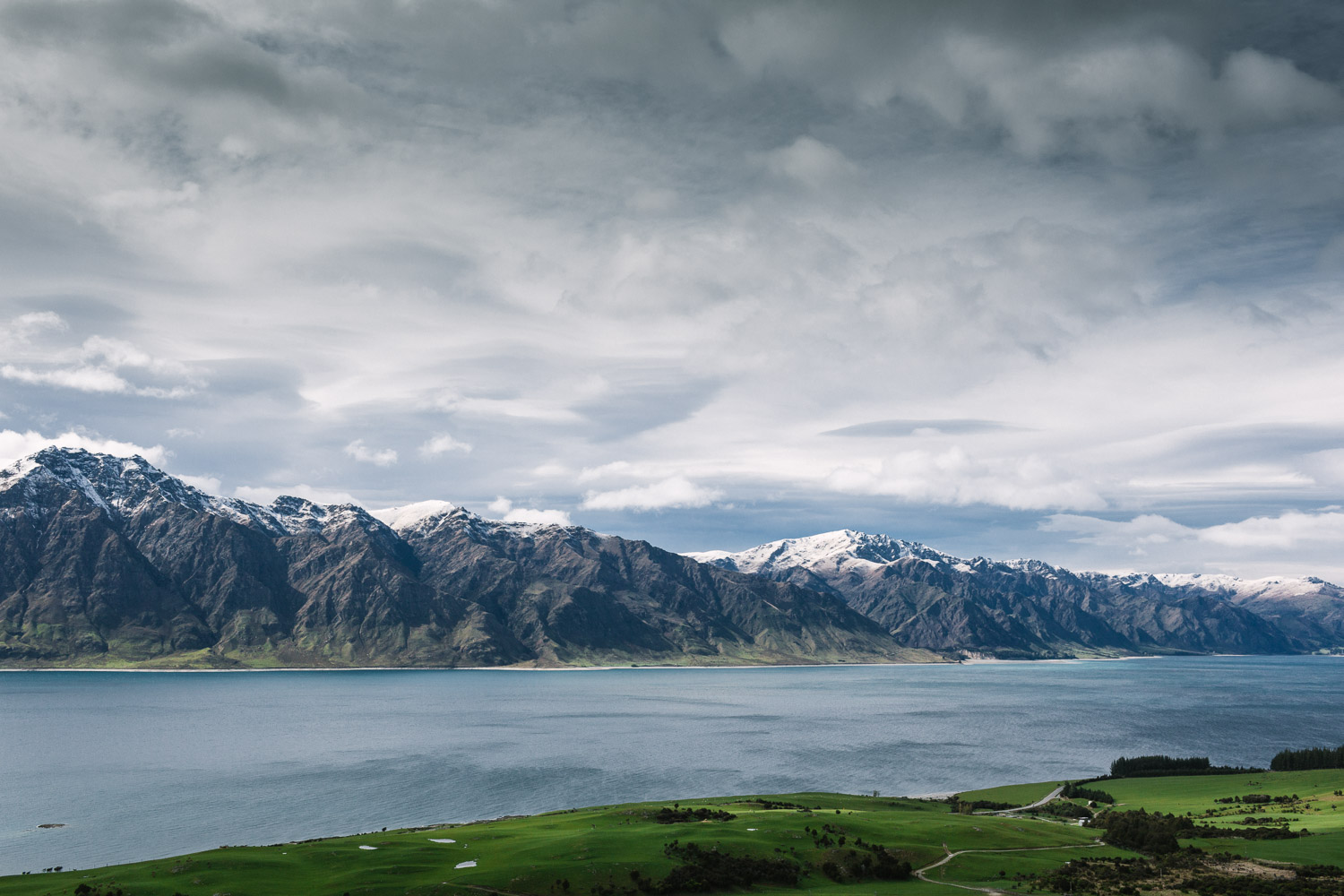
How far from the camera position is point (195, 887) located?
7462 cm

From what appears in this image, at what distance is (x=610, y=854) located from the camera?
289ft

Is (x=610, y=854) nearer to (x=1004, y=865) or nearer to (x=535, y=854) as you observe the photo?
(x=535, y=854)

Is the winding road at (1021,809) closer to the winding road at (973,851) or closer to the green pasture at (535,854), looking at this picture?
the green pasture at (535,854)

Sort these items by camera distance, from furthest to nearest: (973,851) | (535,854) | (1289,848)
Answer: (1289,848) → (973,851) → (535,854)

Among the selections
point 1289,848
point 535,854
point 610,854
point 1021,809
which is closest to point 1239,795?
point 1021,809

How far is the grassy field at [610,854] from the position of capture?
7769cm

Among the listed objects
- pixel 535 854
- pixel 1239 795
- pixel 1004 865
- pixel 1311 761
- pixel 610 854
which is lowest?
pixel 1311 761

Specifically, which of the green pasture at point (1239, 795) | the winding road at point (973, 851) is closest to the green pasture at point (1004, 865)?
the winding road at point (973, 851)

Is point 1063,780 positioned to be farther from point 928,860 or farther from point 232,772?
point 232,772

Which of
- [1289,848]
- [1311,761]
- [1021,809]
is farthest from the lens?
[1311,761]

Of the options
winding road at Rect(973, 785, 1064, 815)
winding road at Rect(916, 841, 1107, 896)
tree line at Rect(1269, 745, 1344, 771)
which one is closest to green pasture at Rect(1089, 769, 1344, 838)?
tree line at Rect(1269, 745, 1344, 771)

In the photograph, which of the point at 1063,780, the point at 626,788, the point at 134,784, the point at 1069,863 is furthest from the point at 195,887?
the point at 1063,780

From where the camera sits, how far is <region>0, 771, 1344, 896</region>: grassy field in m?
77.7

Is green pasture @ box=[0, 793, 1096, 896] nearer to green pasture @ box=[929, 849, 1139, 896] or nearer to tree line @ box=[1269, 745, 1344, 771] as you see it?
green pasture @ box=[929, 849, 1139, 896]
